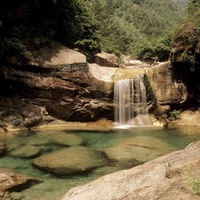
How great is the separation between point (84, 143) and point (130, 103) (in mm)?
6985

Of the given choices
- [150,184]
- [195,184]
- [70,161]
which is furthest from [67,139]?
[195,184]

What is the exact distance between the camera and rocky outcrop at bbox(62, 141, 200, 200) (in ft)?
14.1

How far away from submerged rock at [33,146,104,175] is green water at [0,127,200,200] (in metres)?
0.35

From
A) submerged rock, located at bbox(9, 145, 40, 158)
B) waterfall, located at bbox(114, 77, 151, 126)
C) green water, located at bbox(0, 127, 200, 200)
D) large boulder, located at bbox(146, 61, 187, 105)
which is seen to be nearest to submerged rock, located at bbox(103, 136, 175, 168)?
green water, located at bbox(0, 127, 200, 200)

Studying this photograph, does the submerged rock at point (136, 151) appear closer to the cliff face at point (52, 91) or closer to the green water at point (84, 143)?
the green water at point (84, 143)

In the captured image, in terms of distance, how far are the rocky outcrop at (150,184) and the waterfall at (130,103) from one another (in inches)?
563

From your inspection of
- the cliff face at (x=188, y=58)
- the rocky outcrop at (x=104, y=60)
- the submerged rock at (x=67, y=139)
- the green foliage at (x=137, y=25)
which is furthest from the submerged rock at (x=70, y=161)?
the green foliage at (x=137, y=25)

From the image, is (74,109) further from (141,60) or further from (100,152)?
(141,60)

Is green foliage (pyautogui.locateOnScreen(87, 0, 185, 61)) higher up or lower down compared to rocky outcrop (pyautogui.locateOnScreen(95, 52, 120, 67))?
higher up

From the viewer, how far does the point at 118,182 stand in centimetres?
577

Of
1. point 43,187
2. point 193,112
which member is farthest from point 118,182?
point 193,112

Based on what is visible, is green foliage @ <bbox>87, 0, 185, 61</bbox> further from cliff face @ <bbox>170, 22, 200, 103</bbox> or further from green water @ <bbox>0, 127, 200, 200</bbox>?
green water @ <bbox>0, 127, 200, 200</bbox>

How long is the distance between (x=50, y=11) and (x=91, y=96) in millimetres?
7661

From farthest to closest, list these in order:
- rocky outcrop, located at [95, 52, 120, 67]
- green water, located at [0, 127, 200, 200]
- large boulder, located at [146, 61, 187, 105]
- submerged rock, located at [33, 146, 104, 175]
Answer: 1. rocky outcrop, located at [95, 52, 120, 67]
2. large boulder, located at [146, 61, 187, 105]
3. submerged rock, located at [33, 146, 104, 175]
4. green water, located at [0, 127, 200, 200]
